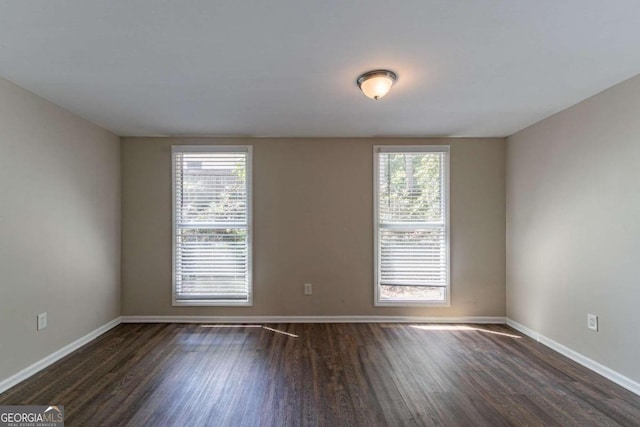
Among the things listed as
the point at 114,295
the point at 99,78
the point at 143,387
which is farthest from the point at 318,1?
the point at 114,295

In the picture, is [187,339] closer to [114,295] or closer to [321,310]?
[114,295]

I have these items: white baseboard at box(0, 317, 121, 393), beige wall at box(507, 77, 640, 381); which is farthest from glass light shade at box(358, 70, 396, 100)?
white baseboard at box(0, 317, 121, 393)

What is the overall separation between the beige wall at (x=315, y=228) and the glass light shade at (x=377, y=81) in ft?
5.23

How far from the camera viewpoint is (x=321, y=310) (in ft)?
12.3

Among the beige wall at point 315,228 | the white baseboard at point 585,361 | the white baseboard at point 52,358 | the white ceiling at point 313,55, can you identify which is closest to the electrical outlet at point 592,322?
the white baseboard at point 585,361

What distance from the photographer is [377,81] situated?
2.11 metres

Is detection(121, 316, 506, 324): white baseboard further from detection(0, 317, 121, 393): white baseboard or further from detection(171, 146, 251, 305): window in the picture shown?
detection(0, 317, 121, 393): white baseboard

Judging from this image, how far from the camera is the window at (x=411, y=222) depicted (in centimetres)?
378

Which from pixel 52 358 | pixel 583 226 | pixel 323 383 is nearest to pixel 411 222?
pixel 583 226

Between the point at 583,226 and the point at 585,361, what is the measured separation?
125cm

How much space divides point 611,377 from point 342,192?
3.05 m

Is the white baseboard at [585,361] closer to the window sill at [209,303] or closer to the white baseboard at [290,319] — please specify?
the white baseboard at [290,319]

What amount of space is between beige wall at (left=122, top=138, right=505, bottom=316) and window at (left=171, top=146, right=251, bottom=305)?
0.12 meters

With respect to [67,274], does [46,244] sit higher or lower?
higher
